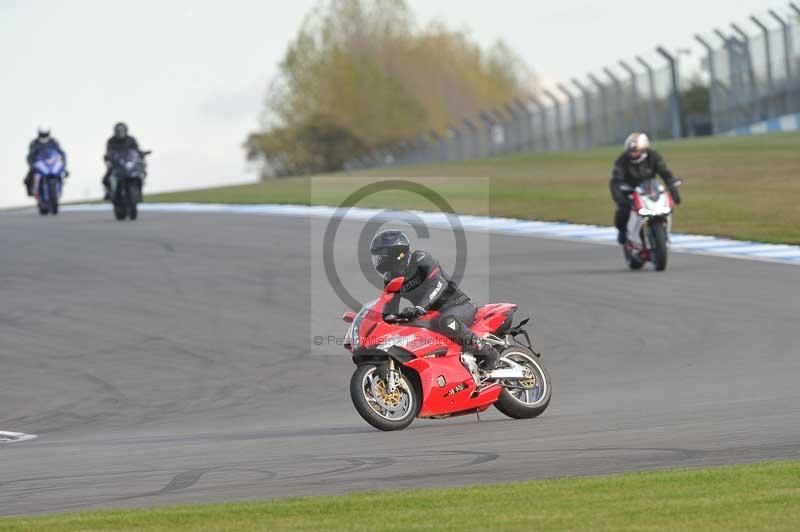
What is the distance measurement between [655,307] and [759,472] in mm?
10602

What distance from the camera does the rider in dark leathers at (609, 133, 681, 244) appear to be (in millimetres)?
22297

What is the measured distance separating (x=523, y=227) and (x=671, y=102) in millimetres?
27472

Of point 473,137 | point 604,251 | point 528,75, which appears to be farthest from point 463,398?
point 528,75

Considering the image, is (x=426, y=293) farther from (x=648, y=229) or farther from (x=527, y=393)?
(x=648, y=229)

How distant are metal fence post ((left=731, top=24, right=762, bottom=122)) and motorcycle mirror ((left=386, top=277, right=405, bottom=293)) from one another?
41.7 m

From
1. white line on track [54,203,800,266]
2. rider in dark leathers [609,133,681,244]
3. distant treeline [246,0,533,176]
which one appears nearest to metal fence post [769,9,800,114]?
white line on track [54,203,800,266]

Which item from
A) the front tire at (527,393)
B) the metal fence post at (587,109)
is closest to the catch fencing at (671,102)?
the metal fence post at (587,109)

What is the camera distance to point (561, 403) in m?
13.2

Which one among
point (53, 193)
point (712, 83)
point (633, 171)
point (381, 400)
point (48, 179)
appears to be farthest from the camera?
point (712, 83)

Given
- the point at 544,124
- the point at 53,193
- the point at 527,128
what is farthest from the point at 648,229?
the point at 527,128

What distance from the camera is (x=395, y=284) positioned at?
38.1ft

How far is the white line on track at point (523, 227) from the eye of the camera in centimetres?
2427

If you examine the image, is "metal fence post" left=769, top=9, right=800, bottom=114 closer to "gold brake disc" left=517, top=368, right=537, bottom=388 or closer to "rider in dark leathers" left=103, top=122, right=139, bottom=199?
"rider in dark leathers" left=103, top=122, right=139, bottom=199

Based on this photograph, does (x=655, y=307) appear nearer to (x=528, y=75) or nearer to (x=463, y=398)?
(x=463, y=398)
